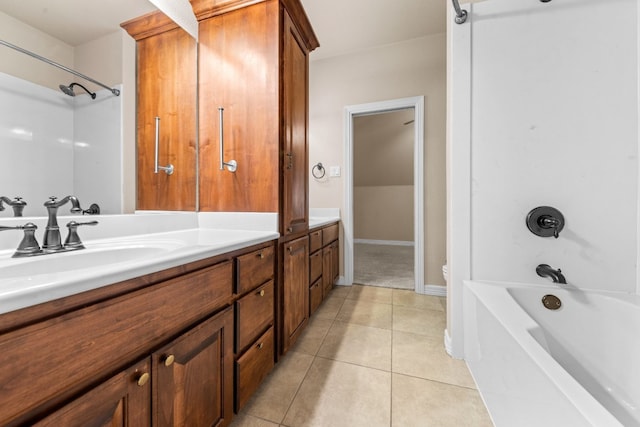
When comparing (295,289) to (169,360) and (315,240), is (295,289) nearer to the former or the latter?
(315,240)

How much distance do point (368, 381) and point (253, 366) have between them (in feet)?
1.95

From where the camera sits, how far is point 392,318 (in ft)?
6.29

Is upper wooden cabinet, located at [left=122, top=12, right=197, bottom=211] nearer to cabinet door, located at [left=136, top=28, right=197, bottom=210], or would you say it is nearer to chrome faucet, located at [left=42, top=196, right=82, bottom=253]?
cabinet door, located at [left=136, top=28, right=197, bottom=210]

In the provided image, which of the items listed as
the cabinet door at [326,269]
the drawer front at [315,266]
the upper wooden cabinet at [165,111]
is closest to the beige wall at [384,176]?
the cabinet door at [326,269]

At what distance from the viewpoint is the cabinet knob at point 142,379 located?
1.94 feet

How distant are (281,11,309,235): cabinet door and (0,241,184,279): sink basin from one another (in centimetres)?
61

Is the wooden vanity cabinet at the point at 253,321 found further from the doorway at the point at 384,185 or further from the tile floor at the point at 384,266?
the doorway at the point at 384,185

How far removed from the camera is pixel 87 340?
0.49m

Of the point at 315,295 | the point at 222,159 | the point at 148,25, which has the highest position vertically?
the point at 148,25

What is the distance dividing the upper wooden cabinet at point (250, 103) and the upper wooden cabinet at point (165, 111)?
0.06 metres

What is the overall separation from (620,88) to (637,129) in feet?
0.69

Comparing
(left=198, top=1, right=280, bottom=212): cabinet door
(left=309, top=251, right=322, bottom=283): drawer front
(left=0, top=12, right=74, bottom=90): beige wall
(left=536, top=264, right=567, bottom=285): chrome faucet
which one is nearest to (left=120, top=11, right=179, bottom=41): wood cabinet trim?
(left=198, top=1, right=280, bottom=212): cabinet door

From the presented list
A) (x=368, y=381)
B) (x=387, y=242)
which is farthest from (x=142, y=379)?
(x=387, y=242)

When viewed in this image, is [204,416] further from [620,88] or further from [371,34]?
[371,34]
